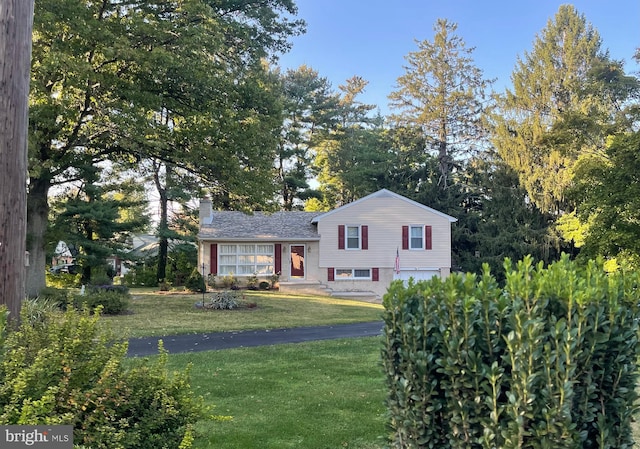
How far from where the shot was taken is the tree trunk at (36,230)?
14.4m

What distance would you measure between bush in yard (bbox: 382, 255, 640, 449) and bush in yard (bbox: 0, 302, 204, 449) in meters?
1.44

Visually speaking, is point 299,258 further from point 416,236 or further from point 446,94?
point 446,94

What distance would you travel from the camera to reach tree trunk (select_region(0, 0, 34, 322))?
3.75m

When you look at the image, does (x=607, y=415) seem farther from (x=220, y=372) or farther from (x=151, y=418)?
(x=220, y=372)

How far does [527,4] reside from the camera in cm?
1930

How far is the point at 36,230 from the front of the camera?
→ 578 inches

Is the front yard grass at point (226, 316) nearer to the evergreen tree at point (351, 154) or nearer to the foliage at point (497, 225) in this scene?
the foliage at point (497, 225)

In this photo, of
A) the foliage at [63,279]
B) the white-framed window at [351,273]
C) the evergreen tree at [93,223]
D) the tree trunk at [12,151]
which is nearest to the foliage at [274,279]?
the white-framed window at [351,273]

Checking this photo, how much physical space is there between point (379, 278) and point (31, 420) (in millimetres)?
23091

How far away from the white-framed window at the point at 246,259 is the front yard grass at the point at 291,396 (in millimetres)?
15747

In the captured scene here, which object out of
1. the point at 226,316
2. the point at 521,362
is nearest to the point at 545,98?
the point at 226,316

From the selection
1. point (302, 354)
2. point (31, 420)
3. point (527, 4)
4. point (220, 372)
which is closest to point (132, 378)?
point (31, 420)

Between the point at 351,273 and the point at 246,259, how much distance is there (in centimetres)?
587

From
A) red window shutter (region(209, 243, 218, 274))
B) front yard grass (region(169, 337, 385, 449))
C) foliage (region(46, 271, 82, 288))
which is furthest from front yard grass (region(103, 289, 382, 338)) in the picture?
foliage (region(46, 271, 82, 288))
